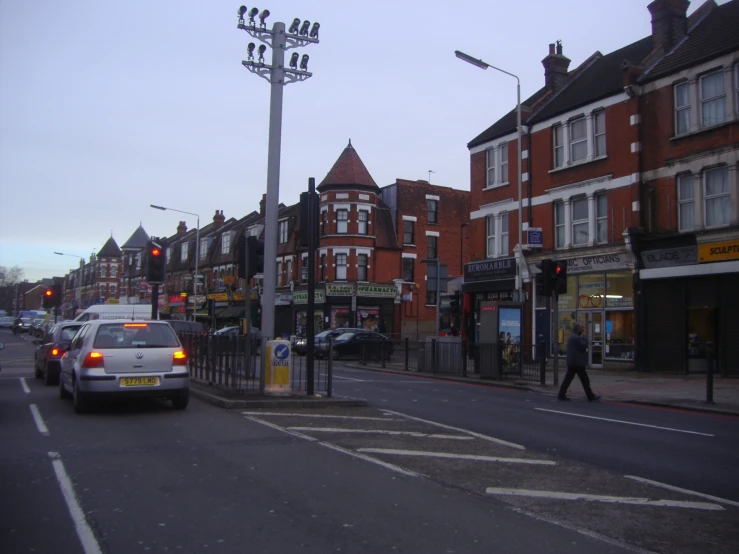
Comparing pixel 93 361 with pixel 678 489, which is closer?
pixel 678 489

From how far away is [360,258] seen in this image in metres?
48.3

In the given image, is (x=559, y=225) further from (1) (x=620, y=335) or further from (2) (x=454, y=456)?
(2) (x=454, y=456)

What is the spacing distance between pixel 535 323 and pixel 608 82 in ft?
32.6

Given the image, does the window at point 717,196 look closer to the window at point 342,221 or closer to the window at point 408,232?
the window at point 342,221

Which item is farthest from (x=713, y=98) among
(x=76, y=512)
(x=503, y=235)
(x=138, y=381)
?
(x=76, y=512)

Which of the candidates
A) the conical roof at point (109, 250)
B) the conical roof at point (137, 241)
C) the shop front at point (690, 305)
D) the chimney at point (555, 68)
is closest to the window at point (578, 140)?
the chimney at point (555, 68)

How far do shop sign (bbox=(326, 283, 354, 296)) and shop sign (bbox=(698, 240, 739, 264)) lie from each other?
91.7ft

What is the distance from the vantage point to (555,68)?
101 feet

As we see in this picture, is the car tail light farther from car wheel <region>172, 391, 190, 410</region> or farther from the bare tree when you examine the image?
the bare tree

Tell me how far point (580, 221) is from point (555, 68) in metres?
8.40

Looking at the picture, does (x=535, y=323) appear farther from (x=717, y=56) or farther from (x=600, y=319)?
(x=717, y=56)

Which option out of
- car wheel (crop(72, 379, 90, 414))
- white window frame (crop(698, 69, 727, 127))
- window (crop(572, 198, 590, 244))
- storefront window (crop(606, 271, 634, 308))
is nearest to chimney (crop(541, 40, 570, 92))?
window (crop(572, 198, 590, 244))

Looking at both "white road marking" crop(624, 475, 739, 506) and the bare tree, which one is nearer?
"white road marking" crop(624, 475, 739, 506)

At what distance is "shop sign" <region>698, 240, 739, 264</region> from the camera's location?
67.0ft
